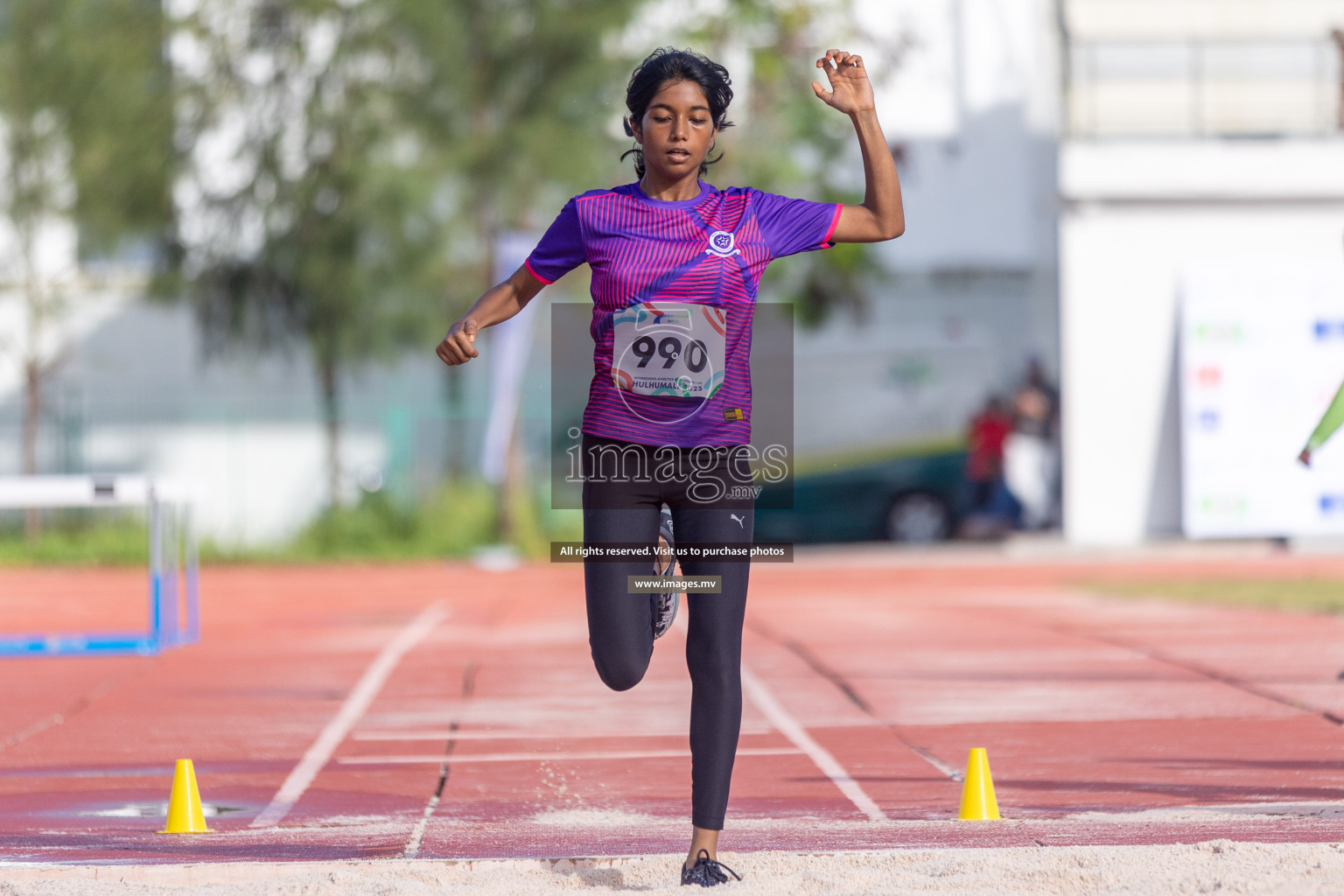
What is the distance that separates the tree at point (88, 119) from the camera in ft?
72.5

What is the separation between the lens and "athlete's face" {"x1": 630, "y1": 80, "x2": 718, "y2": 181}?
4523 mm

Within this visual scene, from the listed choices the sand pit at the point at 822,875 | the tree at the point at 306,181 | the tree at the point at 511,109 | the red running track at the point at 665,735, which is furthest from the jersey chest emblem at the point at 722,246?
the tree at the point at 306,181

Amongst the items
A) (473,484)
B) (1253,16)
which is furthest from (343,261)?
(1253,16)

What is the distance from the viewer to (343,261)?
22156 millimetres

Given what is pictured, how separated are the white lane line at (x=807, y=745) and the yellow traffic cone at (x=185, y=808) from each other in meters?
2.16

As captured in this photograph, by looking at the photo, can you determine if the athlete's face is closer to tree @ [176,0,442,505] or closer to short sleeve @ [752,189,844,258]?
short sleeve @ [752,189,844,258]

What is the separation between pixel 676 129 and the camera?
14.8 ft

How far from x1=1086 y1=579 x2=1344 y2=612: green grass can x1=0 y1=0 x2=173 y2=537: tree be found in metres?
12.8

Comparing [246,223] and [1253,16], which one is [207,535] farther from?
[1253,16]

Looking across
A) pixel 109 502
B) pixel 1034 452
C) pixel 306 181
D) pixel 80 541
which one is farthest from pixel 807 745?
pixel 80 541

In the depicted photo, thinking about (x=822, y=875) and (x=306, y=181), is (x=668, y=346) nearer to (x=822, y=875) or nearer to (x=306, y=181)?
(x=822, y=875)

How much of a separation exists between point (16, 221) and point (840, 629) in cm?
1417

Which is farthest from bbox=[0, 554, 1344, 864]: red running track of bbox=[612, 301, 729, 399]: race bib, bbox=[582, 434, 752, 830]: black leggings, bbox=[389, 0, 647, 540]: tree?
bbox=[389, 0, 647, 540]: tree

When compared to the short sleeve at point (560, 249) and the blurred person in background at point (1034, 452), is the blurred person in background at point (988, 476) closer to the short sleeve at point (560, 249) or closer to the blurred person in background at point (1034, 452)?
the blurred person in background at point (1034, 452)
